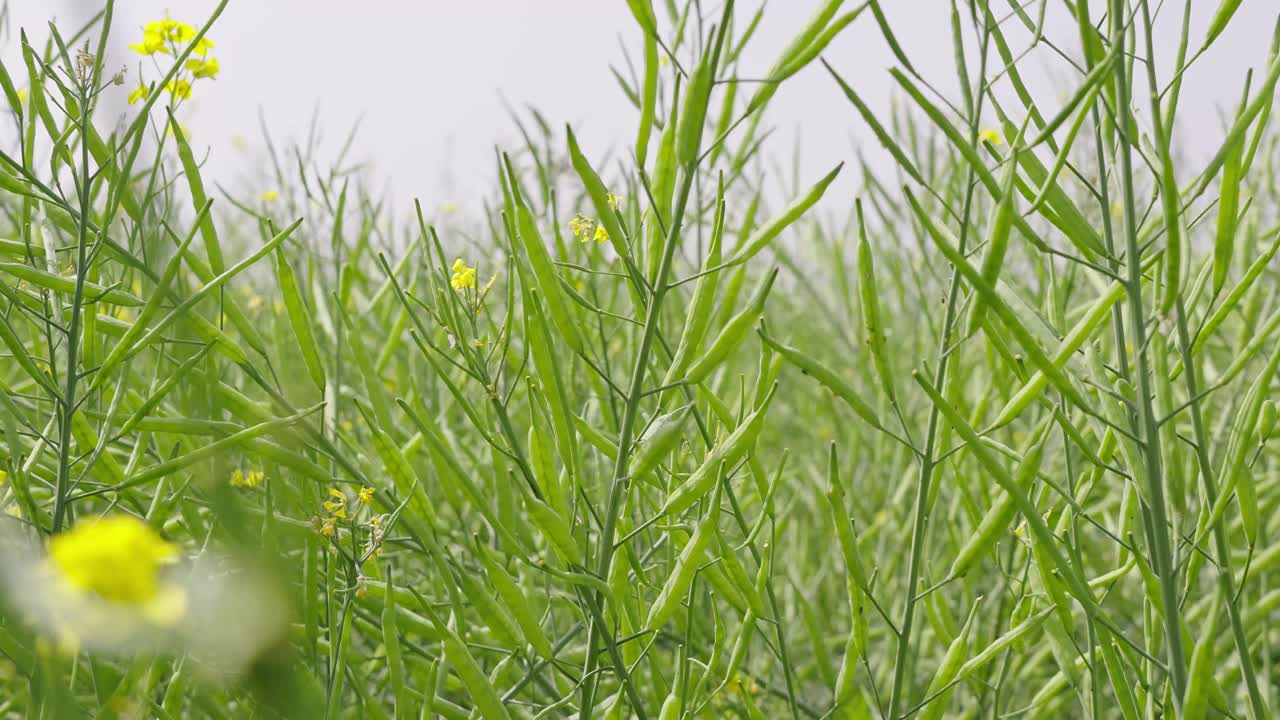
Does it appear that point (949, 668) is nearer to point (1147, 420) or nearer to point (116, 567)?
point (1147, 420)

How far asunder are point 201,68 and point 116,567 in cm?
67

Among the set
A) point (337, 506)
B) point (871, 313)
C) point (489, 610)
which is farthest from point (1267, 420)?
point (337, 506)

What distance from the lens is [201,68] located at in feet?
2.56

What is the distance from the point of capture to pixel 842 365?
2.14 meters

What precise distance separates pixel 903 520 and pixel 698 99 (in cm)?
110

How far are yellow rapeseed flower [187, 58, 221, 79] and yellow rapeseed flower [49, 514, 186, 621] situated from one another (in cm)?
64

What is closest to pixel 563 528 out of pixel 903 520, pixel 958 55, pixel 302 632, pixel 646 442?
pixel 646 442

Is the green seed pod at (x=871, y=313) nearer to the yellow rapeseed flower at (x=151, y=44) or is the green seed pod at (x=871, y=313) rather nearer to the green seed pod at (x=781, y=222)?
the green seed pod at (x=781, y=222)


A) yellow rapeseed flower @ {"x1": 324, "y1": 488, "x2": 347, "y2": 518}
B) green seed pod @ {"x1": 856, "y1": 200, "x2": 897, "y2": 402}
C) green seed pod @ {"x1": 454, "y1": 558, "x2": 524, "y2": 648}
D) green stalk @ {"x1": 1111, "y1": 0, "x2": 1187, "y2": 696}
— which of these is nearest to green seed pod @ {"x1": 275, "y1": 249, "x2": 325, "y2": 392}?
yellow rapeseed flower @ {"x1": 324, "y1": 488, "x2": 347, "y2": 518}

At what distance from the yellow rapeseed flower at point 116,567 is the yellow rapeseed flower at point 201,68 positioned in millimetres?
644

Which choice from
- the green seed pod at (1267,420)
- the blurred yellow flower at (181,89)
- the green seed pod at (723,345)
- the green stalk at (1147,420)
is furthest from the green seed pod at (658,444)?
the blurred yellow flower at (181,89)

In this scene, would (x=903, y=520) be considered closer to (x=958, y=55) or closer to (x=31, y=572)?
(x=958, y=55)

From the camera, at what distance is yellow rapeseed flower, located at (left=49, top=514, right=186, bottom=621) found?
214 millimetres

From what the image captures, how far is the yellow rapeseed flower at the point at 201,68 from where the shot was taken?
0.77m
